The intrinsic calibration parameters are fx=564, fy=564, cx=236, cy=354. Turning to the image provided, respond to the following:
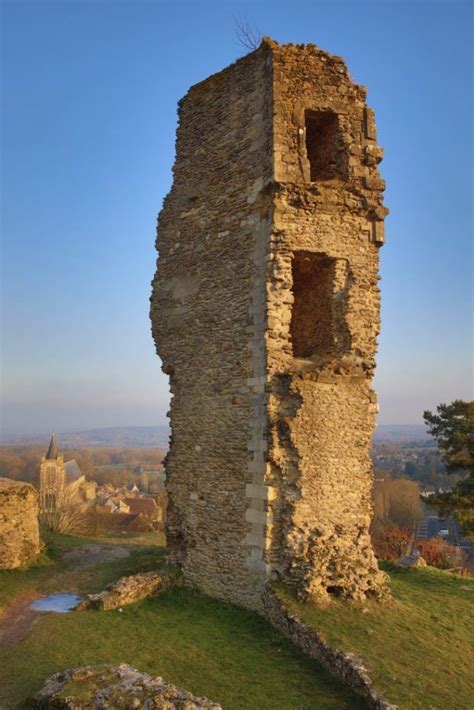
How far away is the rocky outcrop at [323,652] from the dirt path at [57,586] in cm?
359

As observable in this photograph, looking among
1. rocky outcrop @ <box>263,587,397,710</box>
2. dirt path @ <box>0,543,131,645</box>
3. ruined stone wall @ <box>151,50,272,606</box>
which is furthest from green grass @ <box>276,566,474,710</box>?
dirt path @ <box>0,543,131,645</box>

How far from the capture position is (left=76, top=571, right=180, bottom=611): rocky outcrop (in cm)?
901

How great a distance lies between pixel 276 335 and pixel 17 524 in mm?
7218

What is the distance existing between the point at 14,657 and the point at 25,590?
343 cm

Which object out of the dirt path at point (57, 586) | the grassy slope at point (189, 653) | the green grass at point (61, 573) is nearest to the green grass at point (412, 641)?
the grassy slope at point (189, 653)

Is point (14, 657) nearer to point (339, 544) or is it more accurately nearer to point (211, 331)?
point (339, 544)

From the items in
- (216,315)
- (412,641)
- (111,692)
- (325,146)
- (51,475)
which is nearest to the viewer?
(111,692)

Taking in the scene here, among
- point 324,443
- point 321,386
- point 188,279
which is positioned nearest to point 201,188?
point 188,279

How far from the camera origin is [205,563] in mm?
9789

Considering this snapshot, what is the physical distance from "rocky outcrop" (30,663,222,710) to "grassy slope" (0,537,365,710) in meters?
0.55

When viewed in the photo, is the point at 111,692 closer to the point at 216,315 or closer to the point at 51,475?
the point at 216,315

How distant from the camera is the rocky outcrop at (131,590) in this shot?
9.01 m

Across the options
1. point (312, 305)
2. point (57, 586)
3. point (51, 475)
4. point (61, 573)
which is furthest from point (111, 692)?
point (51, 475)

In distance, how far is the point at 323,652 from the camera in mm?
7000
